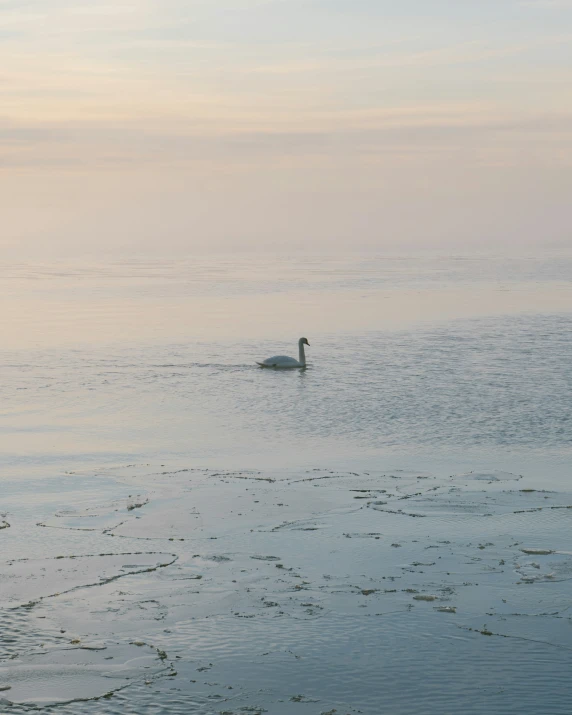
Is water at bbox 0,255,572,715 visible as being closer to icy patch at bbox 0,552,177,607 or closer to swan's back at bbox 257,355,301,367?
icy patch at bbox 0,552,177,607

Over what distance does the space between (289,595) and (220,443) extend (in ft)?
27.3

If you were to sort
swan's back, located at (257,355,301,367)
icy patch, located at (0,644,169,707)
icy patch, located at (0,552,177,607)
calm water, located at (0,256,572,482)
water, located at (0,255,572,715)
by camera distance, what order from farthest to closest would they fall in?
swan's back, located at (257,355,301,367) → calm water, located at (0,256,572,482) → icy patch, located at (0,552,177,607) → water, located at (0,255,572,715) → icy patch, located at (0,644,169,707)

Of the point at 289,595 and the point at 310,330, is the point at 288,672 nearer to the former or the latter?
the point at 289,595

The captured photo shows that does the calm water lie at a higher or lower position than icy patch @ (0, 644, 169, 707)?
higher

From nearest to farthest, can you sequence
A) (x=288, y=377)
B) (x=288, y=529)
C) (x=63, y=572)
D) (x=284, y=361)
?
(x=63, y=572), (x=288, y=529), (x=288, y=377), (x=284, y=361)

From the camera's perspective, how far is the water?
904 centimetres

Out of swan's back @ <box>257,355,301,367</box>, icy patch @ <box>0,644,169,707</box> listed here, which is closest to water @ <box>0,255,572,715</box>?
icy patch @ <box>0,644,169,707</box>

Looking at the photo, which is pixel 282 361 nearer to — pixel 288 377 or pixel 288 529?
pixel 288 377

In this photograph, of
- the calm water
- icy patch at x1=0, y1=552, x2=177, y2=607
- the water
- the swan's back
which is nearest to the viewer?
the water

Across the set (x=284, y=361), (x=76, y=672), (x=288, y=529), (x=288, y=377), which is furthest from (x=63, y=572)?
(x=284, y=361)

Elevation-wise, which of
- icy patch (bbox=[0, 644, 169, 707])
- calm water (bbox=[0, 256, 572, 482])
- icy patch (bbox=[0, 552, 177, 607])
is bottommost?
icy patch (bbox=[0, 644, 169, 707])

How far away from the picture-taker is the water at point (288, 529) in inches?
356

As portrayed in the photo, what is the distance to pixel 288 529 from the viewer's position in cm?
1330

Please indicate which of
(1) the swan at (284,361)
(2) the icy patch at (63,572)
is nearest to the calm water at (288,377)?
(1) the swan at (284,361)
